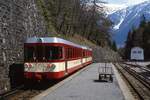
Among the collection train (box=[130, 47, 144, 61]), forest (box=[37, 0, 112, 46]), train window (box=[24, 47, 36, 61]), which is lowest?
train window (box=[24, 47, 36, 61])

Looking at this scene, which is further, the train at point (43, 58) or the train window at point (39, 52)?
the train window at point (39, 52)

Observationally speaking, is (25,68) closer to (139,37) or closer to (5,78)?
(5,78)

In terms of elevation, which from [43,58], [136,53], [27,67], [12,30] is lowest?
[27,67]

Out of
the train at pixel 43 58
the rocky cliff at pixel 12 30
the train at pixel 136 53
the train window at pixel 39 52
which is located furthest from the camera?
the train at pixel 136 53

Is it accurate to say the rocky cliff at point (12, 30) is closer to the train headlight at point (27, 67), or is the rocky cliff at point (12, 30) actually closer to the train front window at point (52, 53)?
the train headlight at point (27, 67)

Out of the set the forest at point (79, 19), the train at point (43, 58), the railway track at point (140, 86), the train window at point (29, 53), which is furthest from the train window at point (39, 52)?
the forest at point (79, 19)

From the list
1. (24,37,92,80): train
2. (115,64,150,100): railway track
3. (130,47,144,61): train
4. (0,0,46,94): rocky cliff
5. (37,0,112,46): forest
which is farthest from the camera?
(130,47,144,61): train

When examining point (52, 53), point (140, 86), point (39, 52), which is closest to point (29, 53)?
point (39, 52)

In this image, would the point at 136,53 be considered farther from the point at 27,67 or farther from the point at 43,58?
the point at 27,67

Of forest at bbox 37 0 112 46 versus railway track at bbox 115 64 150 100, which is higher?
forest at bbox 37 0 112 46

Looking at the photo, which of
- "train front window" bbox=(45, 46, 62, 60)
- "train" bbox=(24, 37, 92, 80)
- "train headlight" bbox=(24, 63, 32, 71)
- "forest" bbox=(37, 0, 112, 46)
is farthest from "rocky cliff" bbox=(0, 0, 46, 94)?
"forest" bbox=(37, 0, 112, 46)

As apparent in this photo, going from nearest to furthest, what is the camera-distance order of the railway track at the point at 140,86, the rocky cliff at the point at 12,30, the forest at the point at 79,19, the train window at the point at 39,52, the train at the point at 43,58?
the railway track at the point at 140,86 → the rocky cliff at the point at 12,30 → the train at the point at 43,58 → the train window at the point at 39,52 → the forest at the point at 79,19

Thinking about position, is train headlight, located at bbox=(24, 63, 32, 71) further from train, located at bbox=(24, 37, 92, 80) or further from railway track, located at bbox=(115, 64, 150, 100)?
railway track, located at bbox=(115, 64, 150, 100)

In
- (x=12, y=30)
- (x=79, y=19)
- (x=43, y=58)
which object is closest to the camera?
(x=43, y=58)
